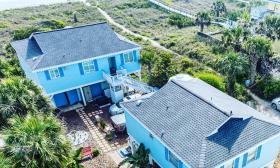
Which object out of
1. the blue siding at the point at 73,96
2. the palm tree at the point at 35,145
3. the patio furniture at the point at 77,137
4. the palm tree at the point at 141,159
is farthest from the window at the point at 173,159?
the blue siding at the point at 73,96

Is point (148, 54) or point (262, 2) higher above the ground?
point (148, 54)

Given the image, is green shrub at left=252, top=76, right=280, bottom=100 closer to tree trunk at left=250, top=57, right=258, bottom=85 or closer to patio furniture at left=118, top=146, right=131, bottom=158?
tree trunk at left=250, top=57, right=258, bottom=85

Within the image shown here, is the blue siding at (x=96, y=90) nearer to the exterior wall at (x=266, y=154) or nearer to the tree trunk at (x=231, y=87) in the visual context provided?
the tree trunk at (x=231, y=87)

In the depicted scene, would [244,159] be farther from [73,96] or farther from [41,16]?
[41,16]

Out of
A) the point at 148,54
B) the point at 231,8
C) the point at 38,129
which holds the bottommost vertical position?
the point at 231,8

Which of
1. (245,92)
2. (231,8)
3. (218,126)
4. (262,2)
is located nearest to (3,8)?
(231,8)

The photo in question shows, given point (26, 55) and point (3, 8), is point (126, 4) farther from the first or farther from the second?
point (26, 55)

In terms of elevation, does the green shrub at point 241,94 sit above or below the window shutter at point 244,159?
below
